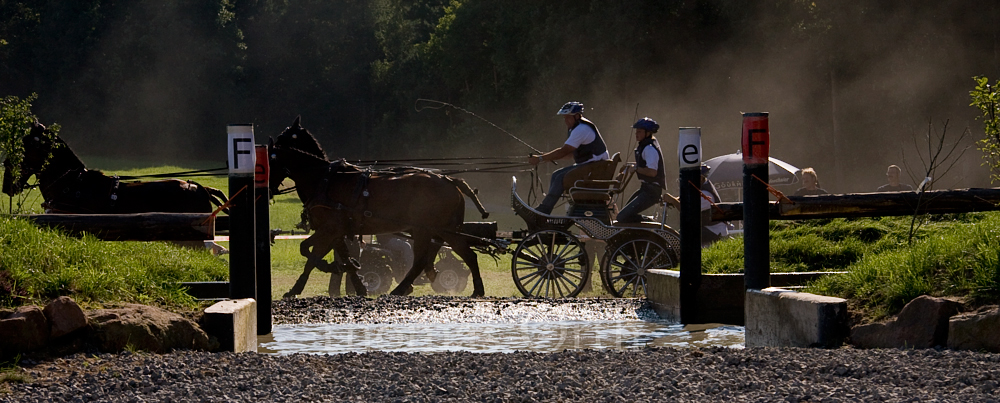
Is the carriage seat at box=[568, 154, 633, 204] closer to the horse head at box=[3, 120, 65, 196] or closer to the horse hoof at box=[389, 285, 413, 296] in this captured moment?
the horse hoof at box=[389, 285, 413, 296]

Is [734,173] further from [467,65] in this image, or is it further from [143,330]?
[467,65]

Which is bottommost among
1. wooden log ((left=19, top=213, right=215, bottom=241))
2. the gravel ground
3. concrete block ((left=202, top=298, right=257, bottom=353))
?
the gravel ground

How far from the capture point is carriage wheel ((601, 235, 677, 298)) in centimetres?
1234

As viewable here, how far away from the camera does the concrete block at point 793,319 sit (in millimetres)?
6312

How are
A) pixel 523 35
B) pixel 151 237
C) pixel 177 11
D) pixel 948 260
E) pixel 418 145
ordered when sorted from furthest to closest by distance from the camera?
pixel 177 11 → pixel 418 145 → pixel 523 35 → pixel 151 237 → pixel 948 260

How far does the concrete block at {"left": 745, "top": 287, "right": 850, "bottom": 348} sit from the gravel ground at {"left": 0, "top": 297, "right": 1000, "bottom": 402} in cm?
42

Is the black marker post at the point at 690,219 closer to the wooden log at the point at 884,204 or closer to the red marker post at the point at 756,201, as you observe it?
the wooden log at the point at 884,204

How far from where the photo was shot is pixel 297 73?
72.1 metres

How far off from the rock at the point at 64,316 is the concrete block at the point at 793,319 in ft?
13.1

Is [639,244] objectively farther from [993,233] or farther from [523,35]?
[523,35]

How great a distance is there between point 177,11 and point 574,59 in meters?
37.1

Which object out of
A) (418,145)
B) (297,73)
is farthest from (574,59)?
(297,73)

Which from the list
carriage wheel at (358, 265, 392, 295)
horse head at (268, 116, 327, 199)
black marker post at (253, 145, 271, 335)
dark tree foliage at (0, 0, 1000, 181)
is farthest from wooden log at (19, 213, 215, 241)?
carriage wheel at (358, 265, 392, 295)

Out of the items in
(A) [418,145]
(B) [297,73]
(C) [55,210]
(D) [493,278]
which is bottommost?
(D) [493,278]
